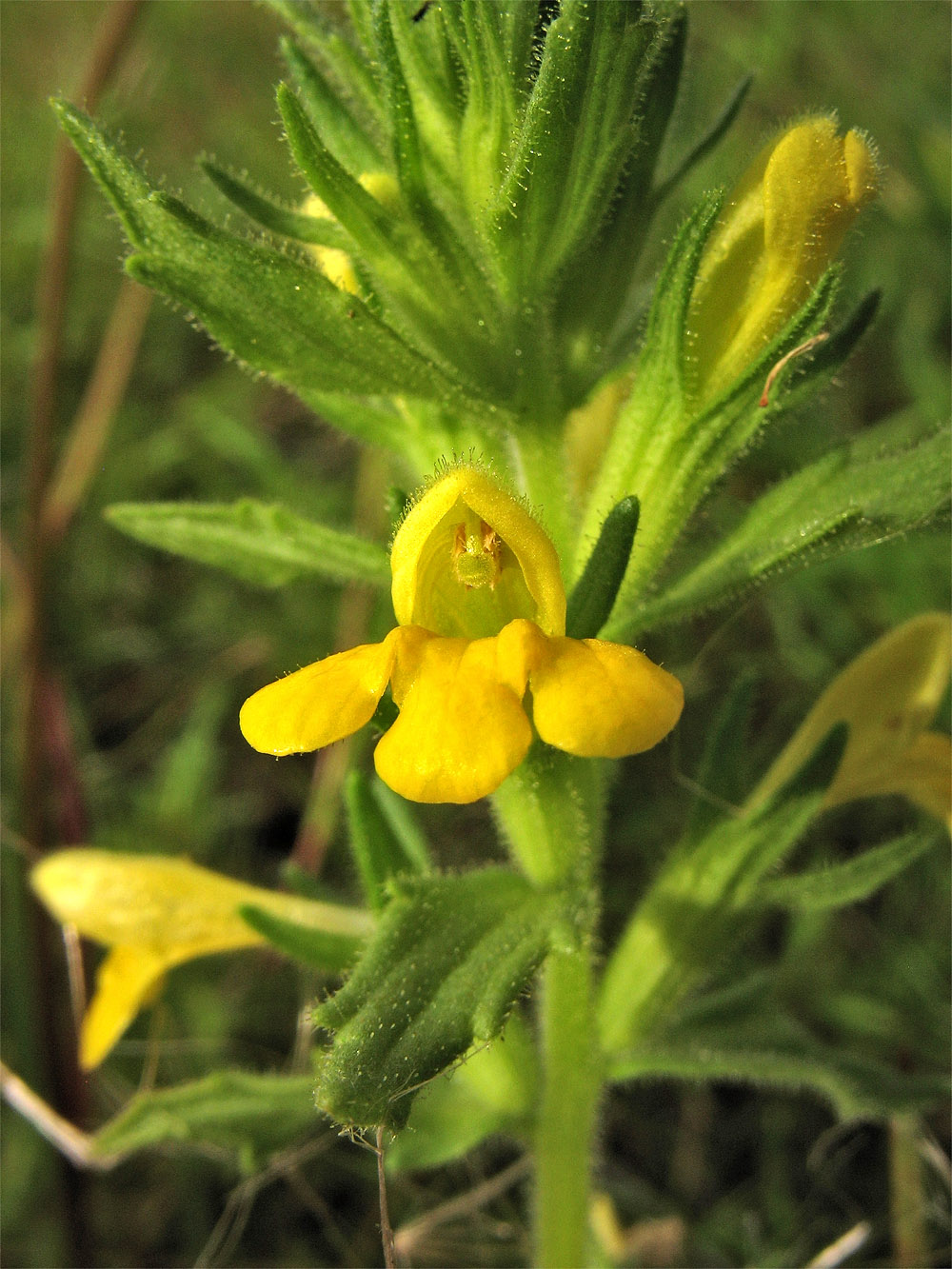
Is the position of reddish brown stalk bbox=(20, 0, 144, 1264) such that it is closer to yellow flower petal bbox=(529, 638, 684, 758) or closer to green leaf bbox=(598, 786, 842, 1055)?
green leaf bbox=(598, 786, 842, 1055)

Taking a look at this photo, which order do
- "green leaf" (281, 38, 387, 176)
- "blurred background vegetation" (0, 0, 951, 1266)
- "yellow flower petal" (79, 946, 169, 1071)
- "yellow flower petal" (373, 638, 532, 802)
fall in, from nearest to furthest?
"yellow flower petal" (373, 638, 532, 802) < "green leaf" (281, 38, 387, 176) < "yellow flower petal" (79, 946, 169, 1071) < "blurred background vegetation" (0, 0, 951, 1266)

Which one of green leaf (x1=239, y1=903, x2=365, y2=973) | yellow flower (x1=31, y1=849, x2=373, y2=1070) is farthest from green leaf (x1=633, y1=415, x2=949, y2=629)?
yellow flower (x1=31, y1=849, x2=373, y2=1070)

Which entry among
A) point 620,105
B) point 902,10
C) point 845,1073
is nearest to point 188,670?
point 845,1073

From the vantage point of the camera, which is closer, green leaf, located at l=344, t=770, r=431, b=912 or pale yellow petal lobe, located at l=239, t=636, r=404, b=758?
pale yellow petal lobe, located at l=239, t=636, r=404, b=758

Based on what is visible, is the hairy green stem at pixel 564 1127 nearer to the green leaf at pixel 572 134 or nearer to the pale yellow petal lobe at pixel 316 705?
the pale yellow petal lobe at pixel 316 705

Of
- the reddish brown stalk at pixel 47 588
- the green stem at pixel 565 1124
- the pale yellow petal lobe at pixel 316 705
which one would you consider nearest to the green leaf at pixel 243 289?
the pale yellow petal lobe at pixel 316 705
